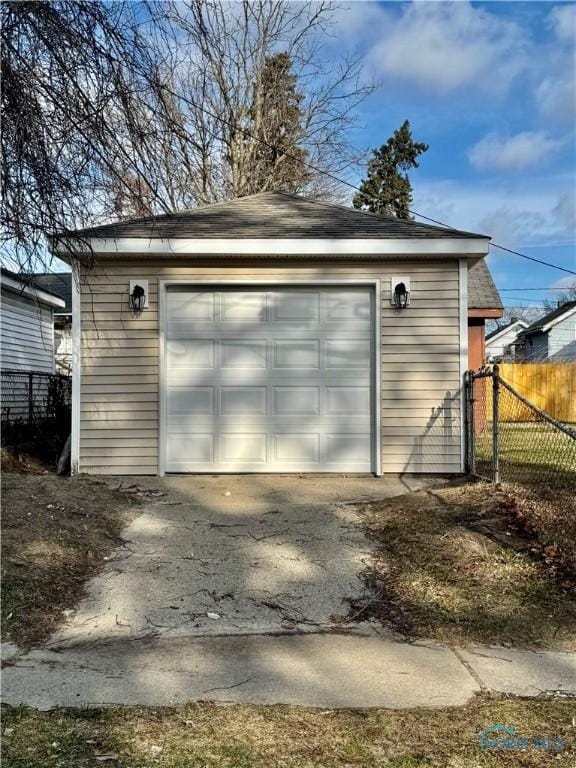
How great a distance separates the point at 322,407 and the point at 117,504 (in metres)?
2.80

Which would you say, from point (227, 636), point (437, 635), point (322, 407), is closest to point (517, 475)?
point (322, 407)

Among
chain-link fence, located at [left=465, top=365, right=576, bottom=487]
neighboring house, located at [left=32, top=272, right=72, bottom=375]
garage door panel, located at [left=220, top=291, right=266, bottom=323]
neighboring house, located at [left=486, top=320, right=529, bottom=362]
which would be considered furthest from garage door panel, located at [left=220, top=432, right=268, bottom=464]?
neighboring house, located at [left=486, top=320, right=529, bottom=362]

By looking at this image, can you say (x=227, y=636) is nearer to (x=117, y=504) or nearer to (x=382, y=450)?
(x=117, y=504)

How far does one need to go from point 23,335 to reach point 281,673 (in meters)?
13.3

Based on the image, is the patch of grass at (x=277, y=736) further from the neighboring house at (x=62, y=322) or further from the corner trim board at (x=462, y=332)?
the neighboring house at (x=62, y=322)

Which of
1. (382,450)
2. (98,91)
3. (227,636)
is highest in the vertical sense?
(98,91)

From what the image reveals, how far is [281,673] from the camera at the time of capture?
297 centimetres

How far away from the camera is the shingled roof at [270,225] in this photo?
24.5ft

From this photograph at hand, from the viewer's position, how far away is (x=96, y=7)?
4.45m

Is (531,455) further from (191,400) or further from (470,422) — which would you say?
(191,400)

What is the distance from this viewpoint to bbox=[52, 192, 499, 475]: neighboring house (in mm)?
7582

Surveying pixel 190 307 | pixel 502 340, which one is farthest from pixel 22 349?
A: pixel 502 340

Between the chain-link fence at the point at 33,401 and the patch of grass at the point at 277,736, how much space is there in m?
8.90

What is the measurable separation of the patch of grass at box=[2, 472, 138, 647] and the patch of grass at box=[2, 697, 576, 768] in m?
1.07
